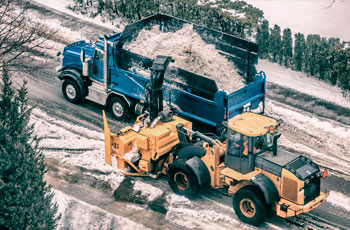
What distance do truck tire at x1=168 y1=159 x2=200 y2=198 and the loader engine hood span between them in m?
1.78

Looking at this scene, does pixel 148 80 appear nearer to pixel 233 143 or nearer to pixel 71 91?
pixel 71 91

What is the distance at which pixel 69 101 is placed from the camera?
18.0m

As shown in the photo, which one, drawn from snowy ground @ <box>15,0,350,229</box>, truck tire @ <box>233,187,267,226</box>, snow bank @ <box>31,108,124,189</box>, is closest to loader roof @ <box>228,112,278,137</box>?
truck tire @ <box>233,187,267,226</box>


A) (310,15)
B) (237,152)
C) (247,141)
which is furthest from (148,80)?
(310,15)

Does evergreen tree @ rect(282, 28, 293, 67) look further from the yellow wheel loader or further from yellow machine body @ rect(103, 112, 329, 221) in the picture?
yellow machine body @ rect(103, 112, 329, 221)

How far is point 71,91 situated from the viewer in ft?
58.1

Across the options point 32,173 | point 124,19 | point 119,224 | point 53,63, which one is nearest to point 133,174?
point 119,224

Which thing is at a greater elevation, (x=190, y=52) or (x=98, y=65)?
(x=190, y=52)

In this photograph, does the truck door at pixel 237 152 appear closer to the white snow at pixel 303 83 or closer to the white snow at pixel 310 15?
the white snow at pixel 303 83

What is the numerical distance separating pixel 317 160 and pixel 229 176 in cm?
413

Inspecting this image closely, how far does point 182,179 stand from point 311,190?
332 centimetres

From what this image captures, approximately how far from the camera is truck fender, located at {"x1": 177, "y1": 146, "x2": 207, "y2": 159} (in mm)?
12672

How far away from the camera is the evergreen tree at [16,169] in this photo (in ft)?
29.8

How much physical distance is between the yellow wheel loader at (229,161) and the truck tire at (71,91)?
432 cm
